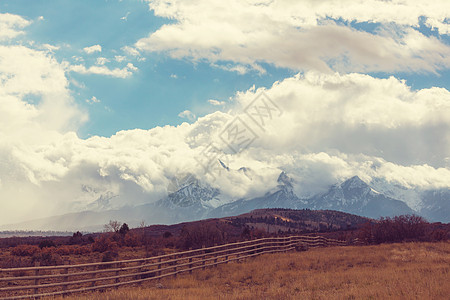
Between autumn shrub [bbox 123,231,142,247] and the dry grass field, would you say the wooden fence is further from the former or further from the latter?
autumn shrub [bbox 123,231,142,247]

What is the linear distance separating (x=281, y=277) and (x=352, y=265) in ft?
17.7

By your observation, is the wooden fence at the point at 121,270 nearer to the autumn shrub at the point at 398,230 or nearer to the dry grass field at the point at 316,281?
the dry grass field at the point at 316,281

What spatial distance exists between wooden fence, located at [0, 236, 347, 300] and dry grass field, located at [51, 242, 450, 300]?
812mm

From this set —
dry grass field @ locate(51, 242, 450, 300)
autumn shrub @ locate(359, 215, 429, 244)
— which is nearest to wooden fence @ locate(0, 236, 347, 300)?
dry grass field @ locate(51, 242, 450, 300)

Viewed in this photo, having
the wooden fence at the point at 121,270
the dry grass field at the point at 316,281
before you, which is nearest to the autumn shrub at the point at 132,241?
the wooden fence at the point at 121,270

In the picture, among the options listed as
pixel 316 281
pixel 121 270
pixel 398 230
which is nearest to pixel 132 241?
pixel 398 230

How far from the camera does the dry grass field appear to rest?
1321 centimetres

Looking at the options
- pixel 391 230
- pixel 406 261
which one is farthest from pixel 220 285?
pixel 391 230

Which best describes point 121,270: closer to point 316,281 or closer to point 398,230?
point 316,281

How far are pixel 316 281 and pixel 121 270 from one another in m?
8.44

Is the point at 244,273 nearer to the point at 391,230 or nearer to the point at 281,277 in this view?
the point at 281,277

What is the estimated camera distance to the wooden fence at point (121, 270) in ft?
49.3

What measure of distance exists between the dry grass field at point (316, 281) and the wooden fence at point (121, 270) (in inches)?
32.0

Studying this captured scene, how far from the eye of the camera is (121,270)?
17.4 metres
